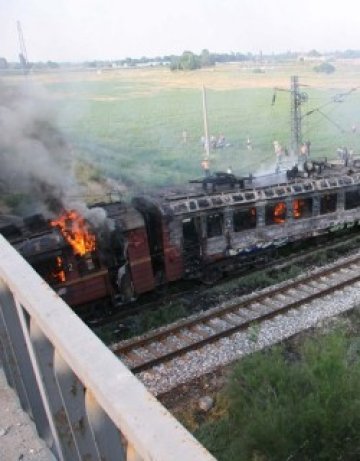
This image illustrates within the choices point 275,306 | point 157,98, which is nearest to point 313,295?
point 275,306

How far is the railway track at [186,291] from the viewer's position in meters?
12.1

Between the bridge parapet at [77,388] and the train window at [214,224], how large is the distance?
427 inches

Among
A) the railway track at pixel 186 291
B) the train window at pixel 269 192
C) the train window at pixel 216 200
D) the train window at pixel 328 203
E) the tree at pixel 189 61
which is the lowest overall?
the railway track at pixel 186 291

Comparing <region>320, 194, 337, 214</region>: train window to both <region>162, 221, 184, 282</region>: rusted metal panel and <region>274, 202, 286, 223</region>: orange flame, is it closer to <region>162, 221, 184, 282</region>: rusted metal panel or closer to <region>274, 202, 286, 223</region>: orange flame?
<region>274, 202, 286, 223</region>: orange flame

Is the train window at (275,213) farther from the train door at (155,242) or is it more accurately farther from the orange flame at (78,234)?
the orange flame at (78,234)

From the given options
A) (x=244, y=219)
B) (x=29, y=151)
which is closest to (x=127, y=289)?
(x=244, y=219)

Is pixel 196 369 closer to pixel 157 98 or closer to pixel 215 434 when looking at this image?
pixel 215 434

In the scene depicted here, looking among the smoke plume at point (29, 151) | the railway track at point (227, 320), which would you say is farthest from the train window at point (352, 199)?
the smoke plume at point (29, 151)

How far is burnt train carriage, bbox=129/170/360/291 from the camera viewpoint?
12.3 m

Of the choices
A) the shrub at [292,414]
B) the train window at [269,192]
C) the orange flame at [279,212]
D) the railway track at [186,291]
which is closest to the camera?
the shrub at [292,414]

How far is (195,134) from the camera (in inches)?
1847

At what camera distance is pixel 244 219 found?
13594 mm

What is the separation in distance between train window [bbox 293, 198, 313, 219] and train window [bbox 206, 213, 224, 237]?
2.85 m

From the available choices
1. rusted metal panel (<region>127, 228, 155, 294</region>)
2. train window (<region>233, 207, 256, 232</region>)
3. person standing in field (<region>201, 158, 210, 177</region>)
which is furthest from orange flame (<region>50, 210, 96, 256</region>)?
person standing in field (<region>201, 158, 210, 177</region>)
